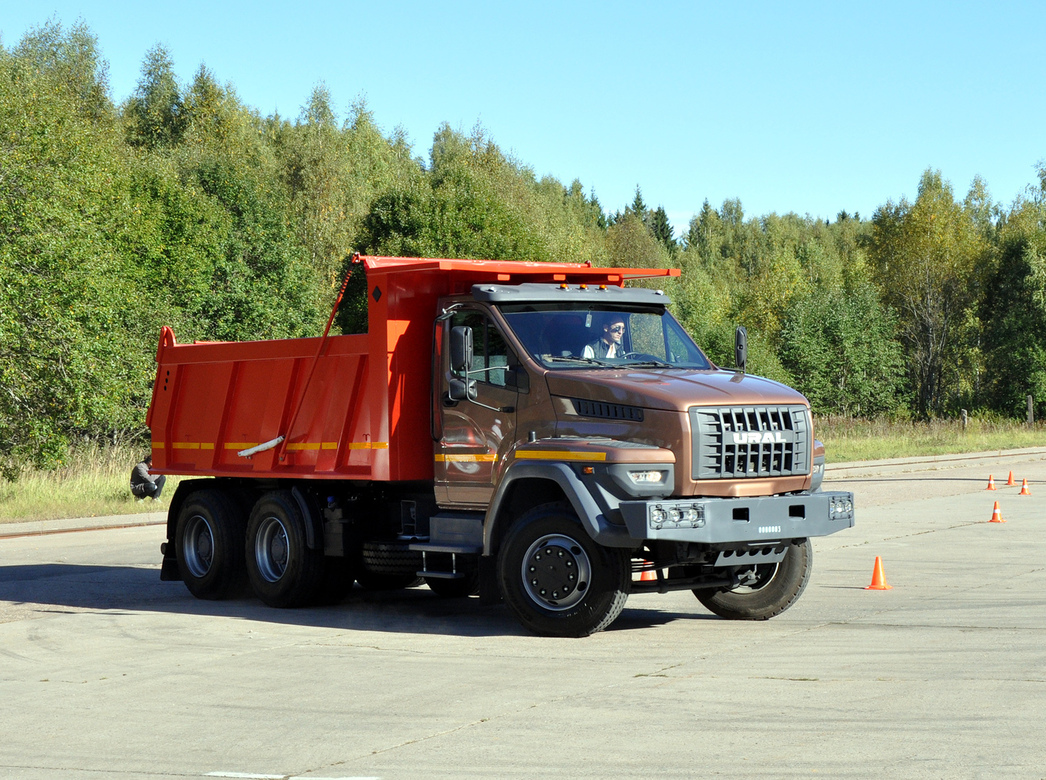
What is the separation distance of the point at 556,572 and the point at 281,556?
3.59m

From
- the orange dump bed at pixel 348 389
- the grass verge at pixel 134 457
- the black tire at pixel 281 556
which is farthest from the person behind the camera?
the grass verge at pixel 134 457

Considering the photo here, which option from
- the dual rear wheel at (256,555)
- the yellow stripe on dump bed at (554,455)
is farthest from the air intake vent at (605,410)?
the dual rear wheel at (256,555)

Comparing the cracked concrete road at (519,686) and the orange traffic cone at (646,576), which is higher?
the orange traffic cone at (646,576)

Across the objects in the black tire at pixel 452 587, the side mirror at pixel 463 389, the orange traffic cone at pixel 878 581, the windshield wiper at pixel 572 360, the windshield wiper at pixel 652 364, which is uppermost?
the windshield wiper at pixel 652 364

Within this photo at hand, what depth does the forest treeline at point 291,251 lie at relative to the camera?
2734 centimetres

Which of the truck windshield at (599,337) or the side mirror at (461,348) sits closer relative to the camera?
the side mirror at (461,348)

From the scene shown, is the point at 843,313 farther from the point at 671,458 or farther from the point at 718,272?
the point at 671,458

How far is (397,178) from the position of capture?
62.6 metres

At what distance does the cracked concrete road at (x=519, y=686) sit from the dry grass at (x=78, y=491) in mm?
9895

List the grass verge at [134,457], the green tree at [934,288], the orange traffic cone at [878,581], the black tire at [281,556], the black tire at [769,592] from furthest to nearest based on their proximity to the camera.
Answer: the green tree at [934,288] < the grass verge at [134,457] < the orange traffic cone at [878,581] < the black tire at [281,556] < the black tire at [769,592]

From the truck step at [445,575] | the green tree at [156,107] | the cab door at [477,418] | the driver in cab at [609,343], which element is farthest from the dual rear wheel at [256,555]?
the green tree at [156,107]

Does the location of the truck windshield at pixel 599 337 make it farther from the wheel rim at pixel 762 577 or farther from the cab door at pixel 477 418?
the wheel rim at pixel 762 577

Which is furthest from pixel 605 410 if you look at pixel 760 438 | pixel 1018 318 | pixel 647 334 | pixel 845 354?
pixel 1018 318

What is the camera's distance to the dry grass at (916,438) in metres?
44.0
